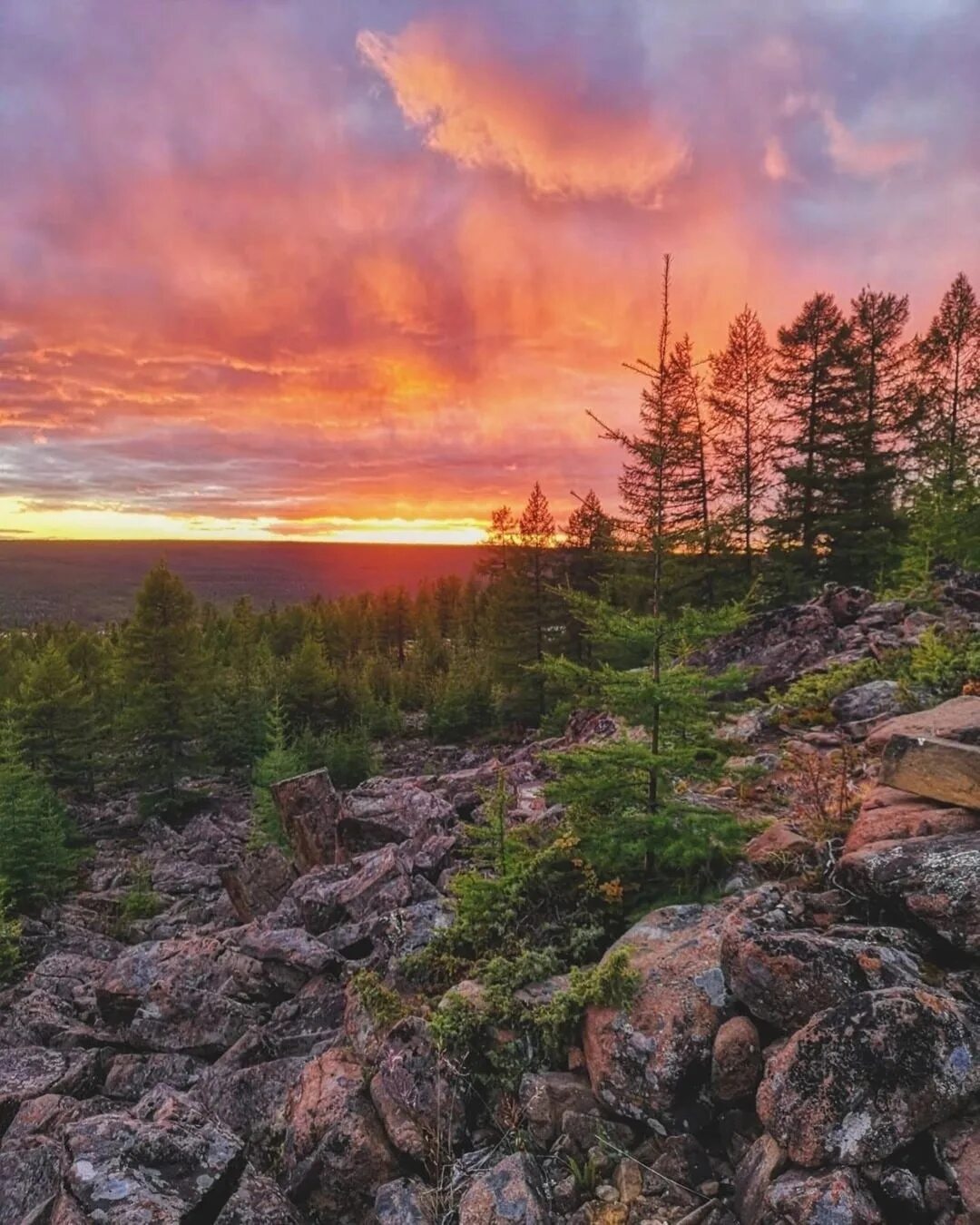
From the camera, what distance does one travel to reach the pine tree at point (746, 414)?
29672 millimetres

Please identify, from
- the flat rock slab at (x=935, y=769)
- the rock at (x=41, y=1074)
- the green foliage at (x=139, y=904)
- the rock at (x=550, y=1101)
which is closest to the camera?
the rock at (x=550, y=1101)

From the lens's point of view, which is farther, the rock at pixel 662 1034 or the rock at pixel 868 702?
the rock at pixel 868 702

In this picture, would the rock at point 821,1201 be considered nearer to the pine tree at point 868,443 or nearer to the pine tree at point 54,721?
the pine tree at point 868,443

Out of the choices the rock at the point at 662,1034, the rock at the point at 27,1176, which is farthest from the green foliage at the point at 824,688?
the rock at the point at 27,1176

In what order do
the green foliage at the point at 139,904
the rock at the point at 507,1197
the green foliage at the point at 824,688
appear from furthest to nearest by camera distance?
the green foliage at the point at 139,904 < the green foliage at the point at 824,688 < the rock at the point at 507,1197

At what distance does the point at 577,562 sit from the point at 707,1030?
30698 millimetres

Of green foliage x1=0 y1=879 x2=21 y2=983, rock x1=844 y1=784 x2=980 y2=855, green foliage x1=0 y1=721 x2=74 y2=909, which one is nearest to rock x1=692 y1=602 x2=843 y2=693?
rock x1=844 y1=784 x2=980 y2=855

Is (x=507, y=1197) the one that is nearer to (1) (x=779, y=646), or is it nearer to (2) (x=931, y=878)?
(2) (x=931, y=878)

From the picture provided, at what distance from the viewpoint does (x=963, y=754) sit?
6.09 metres

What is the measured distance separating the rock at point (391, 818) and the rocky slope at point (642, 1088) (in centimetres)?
530

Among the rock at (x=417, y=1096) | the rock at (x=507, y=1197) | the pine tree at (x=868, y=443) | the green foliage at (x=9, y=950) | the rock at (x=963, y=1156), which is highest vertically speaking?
the pine tree at (x=868, y=443)

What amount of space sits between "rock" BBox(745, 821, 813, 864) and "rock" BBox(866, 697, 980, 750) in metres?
1.51

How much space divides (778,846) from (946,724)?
2.26 metres

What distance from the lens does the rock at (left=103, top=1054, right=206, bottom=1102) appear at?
805 centimetres
